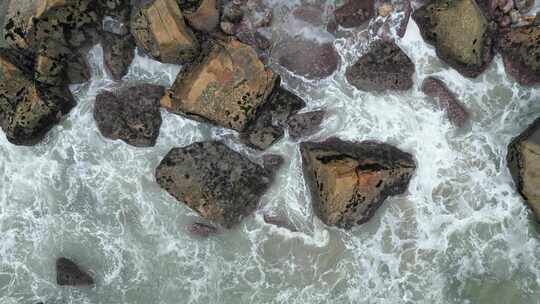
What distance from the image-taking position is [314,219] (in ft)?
39.9

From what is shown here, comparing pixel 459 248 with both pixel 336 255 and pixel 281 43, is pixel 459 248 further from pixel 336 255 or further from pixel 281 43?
pixel 281 43

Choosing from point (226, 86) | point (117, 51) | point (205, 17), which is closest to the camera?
point (226, 86)

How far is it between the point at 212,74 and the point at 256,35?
5.68 ft

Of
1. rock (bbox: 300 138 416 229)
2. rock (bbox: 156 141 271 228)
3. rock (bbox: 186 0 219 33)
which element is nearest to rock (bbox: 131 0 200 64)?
rock (bbox: 186 0 219 33)

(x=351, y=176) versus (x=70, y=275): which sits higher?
(x=351, y=176)

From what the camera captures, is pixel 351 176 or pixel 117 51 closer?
pixel 351 176

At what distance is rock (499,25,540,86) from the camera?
38.0ft

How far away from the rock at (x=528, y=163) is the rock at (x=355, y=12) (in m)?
4.75

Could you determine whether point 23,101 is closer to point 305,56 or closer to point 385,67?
point 305,56

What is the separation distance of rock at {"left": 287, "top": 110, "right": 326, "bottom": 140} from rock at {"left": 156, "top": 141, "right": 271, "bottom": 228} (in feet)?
4.14

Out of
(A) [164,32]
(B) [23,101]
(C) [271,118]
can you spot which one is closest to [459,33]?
(C) [271,118]

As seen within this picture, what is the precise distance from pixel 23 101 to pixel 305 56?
6942mm

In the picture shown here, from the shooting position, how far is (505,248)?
1209cm

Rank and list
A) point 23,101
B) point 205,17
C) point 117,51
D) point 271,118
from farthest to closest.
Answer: point 117,51 < point 271,118 < point 205,17 < point 23,101
